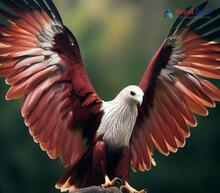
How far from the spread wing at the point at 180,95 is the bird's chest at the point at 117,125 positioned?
270mm

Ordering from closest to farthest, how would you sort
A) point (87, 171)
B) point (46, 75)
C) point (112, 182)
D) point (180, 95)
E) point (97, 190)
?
point (97, 190) → point (112, 182) → point (87, 171) → point (46, 75) → point (180, 95)

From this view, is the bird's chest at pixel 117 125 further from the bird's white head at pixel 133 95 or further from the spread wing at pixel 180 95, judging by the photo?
the spread wing at pixel 180 95

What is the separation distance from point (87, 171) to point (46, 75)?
0.60 metres

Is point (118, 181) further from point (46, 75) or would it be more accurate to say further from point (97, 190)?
point (46, 75)

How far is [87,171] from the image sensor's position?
406 cm

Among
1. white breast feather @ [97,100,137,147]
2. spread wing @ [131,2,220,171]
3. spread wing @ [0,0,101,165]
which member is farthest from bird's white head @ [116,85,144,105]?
spread wing @ [131,2,220,171]

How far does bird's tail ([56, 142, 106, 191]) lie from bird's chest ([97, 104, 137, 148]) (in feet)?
0.21

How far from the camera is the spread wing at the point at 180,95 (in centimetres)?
434

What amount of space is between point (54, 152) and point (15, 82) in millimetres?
458

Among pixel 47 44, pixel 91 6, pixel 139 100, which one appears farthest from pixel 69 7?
pixel 139 100

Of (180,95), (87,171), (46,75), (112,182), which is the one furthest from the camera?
(180,95)

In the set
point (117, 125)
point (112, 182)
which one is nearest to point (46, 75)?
point (117, 125)

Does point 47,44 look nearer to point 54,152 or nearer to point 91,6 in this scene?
point 54,152

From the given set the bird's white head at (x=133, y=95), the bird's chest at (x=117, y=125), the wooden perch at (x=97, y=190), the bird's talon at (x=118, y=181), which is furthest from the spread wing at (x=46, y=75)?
the wooden perch at (x=97, y=190)
